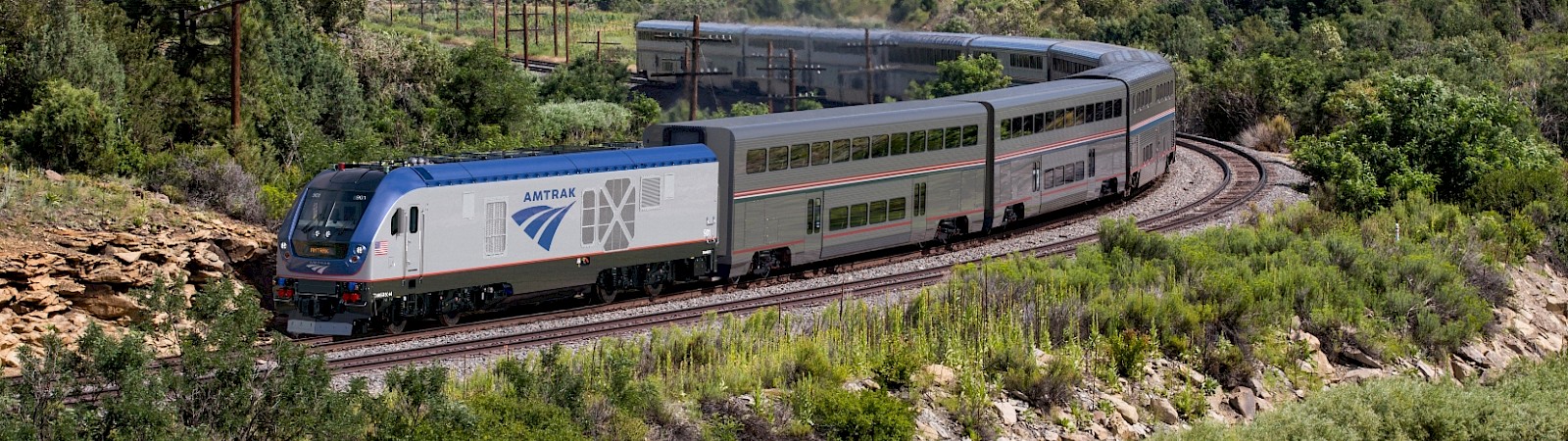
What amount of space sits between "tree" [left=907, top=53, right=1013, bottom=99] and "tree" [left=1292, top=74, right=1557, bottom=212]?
932 inches

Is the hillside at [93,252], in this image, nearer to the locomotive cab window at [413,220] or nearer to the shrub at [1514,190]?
the locomotive cab window at [413,220]

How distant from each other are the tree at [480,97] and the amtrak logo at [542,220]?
22.1 metres

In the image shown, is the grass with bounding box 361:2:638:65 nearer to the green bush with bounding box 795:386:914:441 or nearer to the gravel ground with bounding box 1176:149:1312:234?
the gravel ground with bounding box 1176:149:1312:234

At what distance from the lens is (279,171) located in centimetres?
3353

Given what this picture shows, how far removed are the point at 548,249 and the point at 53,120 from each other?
11522mm

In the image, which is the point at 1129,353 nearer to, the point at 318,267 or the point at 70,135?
the point at 318,267

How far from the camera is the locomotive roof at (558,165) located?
73.8 ft

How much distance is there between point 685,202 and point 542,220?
9.86ft

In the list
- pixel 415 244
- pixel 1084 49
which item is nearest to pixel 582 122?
pixel 1084 49

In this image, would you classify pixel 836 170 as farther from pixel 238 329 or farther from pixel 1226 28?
pixel 1226 28

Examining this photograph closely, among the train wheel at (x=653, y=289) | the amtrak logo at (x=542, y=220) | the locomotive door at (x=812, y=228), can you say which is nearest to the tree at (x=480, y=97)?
the locomotive door at (x=812, y=228)

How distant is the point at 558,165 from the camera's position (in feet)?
78.5

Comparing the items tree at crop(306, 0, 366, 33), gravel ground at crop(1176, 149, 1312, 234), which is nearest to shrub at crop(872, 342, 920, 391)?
gravel ground at crop(1176, 149, 1312, 234)

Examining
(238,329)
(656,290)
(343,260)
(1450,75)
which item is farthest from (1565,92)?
(238,329)
